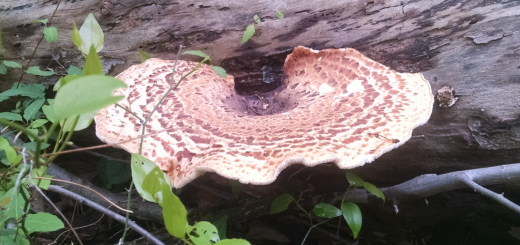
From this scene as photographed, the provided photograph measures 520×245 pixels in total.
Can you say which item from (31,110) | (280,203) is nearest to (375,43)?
(280,203)

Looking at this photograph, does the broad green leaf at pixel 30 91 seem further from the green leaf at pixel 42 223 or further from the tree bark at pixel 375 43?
the green leaf at pixel 42 223

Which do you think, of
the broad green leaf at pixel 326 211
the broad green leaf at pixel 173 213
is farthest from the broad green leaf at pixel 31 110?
the broad green leaf at pixel 326 211

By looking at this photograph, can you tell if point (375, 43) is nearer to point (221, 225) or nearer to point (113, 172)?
point (221, 225)

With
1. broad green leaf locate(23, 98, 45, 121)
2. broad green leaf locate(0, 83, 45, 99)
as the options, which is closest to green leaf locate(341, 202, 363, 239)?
broad green leaf locate(23, 98, 45, 121)

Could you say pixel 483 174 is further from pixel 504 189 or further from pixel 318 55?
pixel 318 55

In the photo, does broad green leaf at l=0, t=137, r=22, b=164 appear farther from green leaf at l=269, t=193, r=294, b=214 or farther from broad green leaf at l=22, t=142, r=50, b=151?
green leaf at l=269, t=193, r=294, b=214

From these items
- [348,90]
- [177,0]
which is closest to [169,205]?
[348,90]
